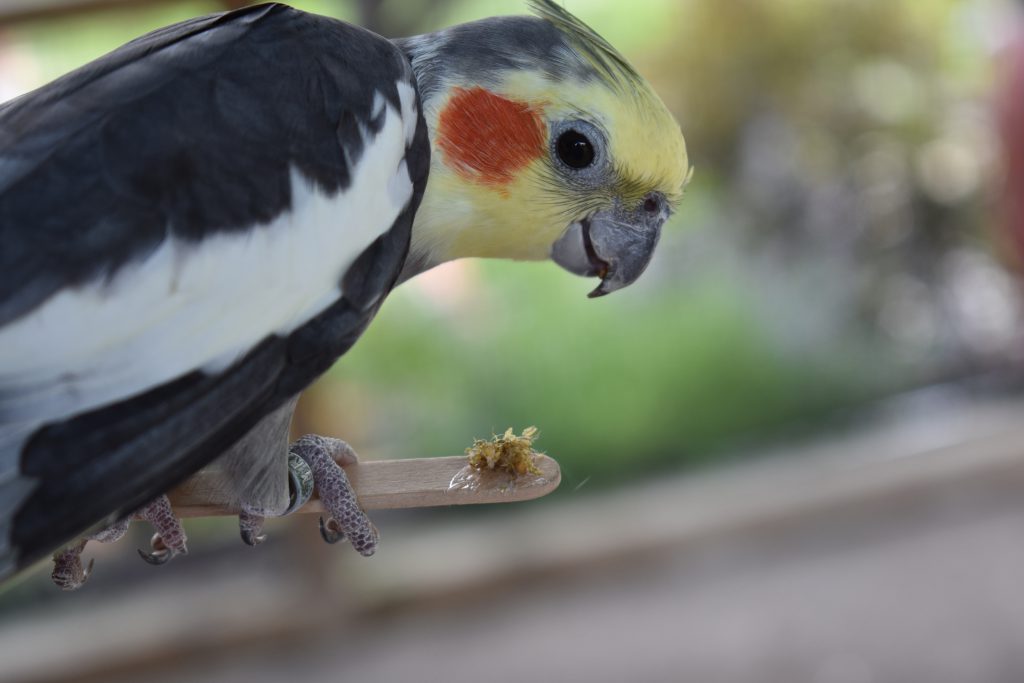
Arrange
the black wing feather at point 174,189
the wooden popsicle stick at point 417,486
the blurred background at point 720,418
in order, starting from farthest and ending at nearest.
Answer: the blurred background at point 720,418
the wooden popsicle stick at point 417,486
the black wing feather at point 174,189

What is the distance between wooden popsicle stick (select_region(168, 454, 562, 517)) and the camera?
0.70m

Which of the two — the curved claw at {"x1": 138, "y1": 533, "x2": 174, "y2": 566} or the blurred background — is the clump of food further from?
the blurred background

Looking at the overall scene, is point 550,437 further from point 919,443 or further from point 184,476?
point 184,476

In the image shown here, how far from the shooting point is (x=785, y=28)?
2449 mm

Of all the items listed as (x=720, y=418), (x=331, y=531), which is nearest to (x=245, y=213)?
(x=331, y=531)

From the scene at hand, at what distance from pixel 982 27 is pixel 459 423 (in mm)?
1675

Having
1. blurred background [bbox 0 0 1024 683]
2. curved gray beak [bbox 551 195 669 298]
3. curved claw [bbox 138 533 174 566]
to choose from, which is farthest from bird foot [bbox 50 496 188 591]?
blurred background [bbox 0 0 1024 683]

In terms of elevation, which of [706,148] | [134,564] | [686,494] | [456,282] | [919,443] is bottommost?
[134,564]

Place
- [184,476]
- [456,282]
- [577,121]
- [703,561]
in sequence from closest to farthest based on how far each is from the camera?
[184,476], [577,121], [456,282], [703,561]

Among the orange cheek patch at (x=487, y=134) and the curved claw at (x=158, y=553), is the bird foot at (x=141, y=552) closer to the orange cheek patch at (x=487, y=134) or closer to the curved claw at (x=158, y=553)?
the curved claw at (x=158, y=553)

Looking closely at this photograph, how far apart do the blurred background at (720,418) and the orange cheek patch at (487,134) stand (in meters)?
1.04

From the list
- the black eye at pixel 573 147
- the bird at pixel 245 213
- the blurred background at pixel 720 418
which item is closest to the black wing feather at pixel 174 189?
the bird at pixel 245 213

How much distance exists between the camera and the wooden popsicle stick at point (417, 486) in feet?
2.31

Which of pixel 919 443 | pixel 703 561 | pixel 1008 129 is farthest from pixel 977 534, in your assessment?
pixel 1008 129
